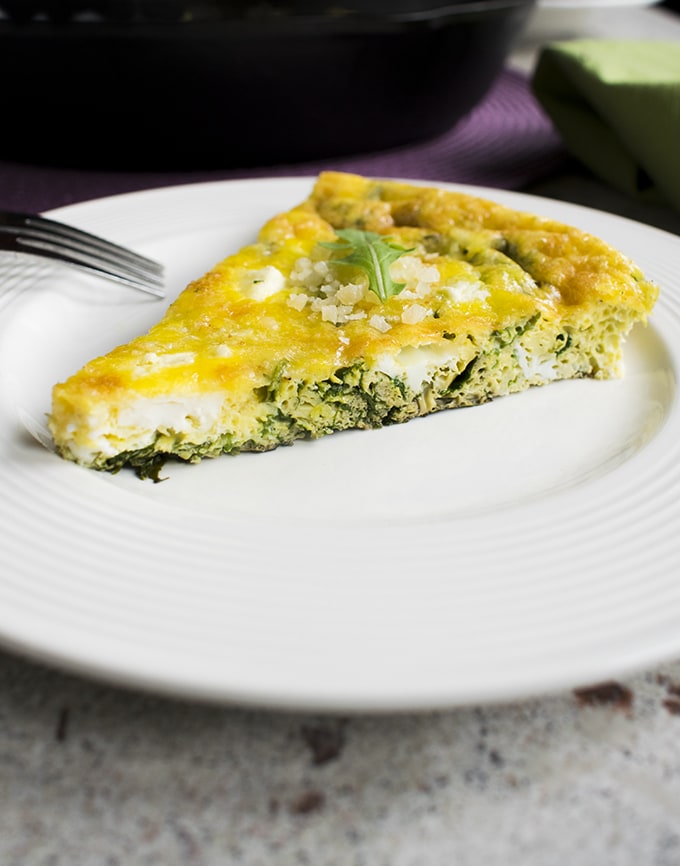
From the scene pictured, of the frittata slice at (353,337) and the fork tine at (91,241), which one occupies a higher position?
the frittata slice at (353,337)

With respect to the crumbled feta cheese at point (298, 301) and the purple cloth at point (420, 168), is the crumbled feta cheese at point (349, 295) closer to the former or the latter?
the crumbled feta cheese at point (298, 301)

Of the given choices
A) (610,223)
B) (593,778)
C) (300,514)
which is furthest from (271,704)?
(610,223)

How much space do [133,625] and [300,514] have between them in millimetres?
643

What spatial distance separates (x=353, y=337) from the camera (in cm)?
248

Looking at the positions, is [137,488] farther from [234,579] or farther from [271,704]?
[271,704]

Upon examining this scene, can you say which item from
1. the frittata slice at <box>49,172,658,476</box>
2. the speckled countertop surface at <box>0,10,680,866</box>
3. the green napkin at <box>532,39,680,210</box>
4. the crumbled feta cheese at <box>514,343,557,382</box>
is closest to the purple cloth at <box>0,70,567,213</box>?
the green napkin at <box>532,39,680,210</box>

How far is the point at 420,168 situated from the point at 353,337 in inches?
80.9

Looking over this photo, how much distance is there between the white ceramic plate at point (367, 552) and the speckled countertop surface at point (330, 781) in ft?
0.72

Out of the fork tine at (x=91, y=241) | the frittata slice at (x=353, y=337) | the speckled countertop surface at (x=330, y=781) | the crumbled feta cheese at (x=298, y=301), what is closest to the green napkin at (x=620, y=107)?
the frittata slice at (x=353, y=337)

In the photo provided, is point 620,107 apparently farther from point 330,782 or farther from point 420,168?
point 330,782

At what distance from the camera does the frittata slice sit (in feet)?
7.43

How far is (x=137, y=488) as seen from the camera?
2.17 m

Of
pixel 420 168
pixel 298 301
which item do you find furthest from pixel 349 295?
pixel 420 168

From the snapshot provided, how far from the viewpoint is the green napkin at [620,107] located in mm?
3764
